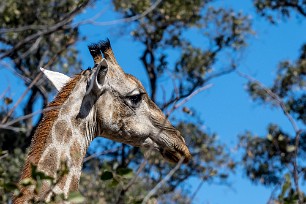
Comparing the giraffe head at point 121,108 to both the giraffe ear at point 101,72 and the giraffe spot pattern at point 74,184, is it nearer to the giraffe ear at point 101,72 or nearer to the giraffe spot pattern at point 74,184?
the giraffe ear at point 101,72

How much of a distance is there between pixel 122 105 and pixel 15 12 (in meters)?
9.29

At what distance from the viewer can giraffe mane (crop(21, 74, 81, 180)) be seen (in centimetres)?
478

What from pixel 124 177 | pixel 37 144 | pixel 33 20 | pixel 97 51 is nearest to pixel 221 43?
pixel 33 20

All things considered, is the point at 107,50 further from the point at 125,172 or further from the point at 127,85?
the point at 125,172

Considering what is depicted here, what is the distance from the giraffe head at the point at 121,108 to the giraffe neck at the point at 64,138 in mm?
98

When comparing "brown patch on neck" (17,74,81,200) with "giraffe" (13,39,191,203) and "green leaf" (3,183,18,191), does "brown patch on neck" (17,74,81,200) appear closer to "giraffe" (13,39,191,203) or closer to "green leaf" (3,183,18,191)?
"giraffe" (13,39,191,203)

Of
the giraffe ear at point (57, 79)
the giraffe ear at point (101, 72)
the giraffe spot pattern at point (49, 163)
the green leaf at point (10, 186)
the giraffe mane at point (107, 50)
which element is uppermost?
the giraffe mane at point (107, 50)

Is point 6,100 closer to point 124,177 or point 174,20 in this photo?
point 124,177

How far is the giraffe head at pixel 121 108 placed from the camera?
18.4ft

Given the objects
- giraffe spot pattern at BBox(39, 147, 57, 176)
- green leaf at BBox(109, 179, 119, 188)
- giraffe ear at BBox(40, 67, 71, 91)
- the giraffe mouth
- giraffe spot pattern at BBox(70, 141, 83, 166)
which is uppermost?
the giraffe mouth

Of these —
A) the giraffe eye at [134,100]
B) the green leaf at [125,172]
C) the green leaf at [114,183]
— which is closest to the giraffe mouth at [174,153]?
the giraffe eye at [134,100]

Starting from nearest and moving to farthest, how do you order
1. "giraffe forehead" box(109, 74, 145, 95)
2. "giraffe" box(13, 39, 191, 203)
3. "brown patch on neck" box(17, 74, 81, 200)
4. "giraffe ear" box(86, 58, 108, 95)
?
"brown patch on neck" box(17, 74, 81, 200)
"giraffe" box(13, 39, 191, 203)
"giraffe ear" box(86, 58, 108, 95)
"giraffe forehead" box(109, 74, 145, 95)

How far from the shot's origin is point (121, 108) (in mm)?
5855

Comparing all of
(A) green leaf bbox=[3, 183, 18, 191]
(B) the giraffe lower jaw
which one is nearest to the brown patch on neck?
(B) the giraffe lower jaw
